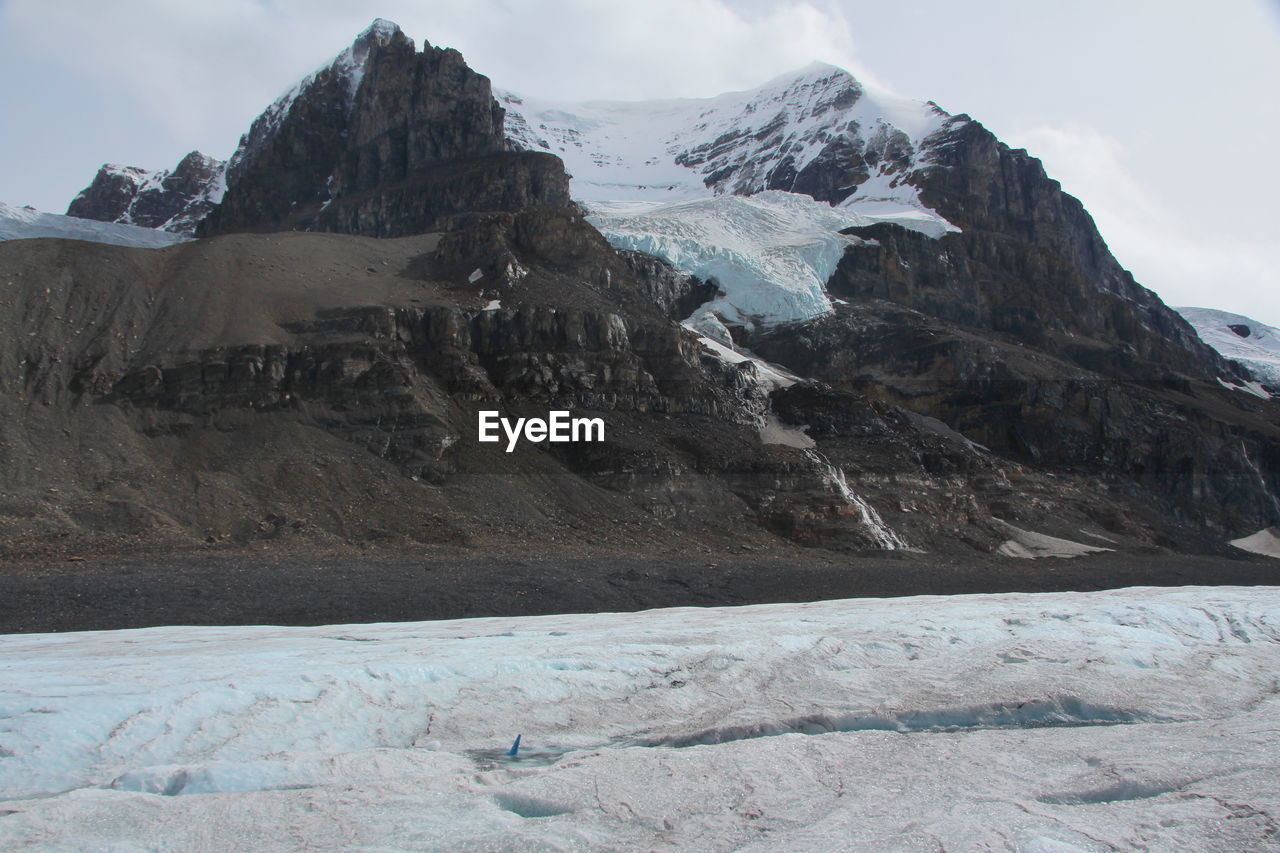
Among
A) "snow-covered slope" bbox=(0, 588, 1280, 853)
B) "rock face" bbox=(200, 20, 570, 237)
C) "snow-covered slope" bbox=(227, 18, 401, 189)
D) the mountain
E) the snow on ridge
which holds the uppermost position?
"snow-covered slope" bbox=(227, 18, 401, 189)

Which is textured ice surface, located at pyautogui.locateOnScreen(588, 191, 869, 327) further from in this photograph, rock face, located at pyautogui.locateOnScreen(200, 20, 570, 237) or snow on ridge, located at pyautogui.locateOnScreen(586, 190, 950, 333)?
rock face, located at pyautogui.locateOnScreen(200, 20, 570, 237)

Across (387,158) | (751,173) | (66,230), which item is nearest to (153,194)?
(66,230)

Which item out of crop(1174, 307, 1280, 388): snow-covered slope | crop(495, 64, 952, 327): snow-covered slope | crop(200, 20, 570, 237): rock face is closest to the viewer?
crop(495, 64, 952, 327): snow-covered slope

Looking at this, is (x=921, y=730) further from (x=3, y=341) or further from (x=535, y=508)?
(x=3, y=341)

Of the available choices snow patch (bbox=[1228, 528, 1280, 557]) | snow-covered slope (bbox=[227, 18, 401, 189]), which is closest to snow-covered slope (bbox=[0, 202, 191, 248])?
snow-covered slope (bbox=[227, 18, 401, 189])

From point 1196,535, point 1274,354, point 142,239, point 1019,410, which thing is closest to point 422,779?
point 1196,535
